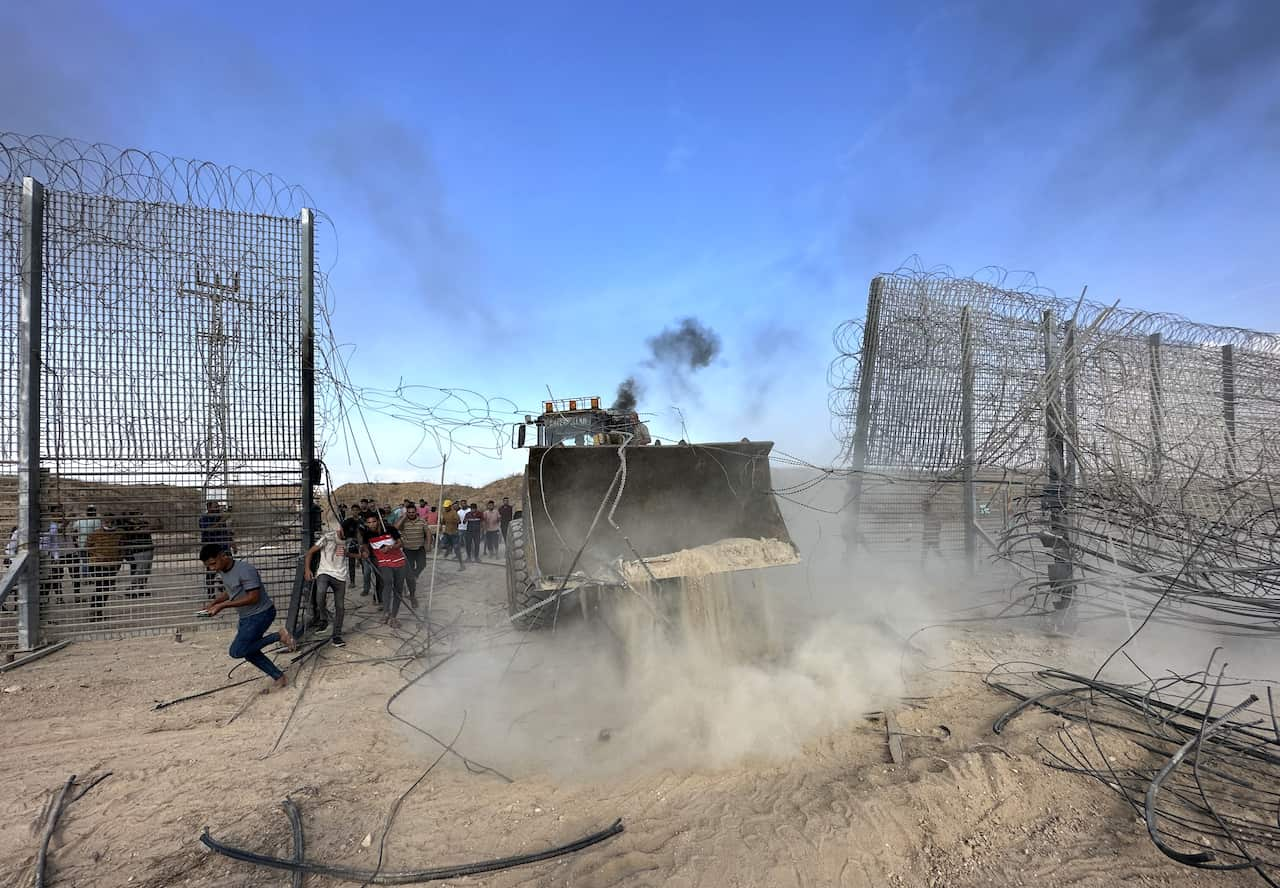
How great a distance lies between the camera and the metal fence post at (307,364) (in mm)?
7258

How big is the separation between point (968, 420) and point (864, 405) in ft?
4.76

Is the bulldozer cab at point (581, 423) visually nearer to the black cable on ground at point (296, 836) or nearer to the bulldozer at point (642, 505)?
the bulldozer at point (642, 505)

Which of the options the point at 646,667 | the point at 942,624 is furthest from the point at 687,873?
the point at 942,624

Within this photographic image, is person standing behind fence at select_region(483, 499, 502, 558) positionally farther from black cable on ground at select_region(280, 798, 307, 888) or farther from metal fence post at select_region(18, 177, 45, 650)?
black cable on ground at select_region(280, 798, 307, 888)

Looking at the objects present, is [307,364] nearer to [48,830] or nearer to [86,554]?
[86,554]

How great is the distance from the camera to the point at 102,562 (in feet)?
22.2

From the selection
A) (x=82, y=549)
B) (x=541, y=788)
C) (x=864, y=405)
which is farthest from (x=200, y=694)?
(x=864, y=405)

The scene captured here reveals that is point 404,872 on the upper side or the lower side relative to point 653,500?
lower

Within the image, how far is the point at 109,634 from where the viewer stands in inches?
273

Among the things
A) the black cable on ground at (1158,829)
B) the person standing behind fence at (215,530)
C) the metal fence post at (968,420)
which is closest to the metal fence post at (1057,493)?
the metal fence post at (968,420)

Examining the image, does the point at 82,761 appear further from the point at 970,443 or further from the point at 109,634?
the point at 970,443

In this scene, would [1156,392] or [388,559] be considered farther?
[1156,392]

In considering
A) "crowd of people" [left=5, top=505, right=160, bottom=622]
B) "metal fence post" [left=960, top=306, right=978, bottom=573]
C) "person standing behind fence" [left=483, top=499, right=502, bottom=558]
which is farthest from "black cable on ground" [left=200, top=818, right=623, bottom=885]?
"person standing behind fence" [left=483, top=499, right=502, bottom=558]

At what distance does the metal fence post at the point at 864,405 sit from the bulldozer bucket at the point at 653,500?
1855mm
